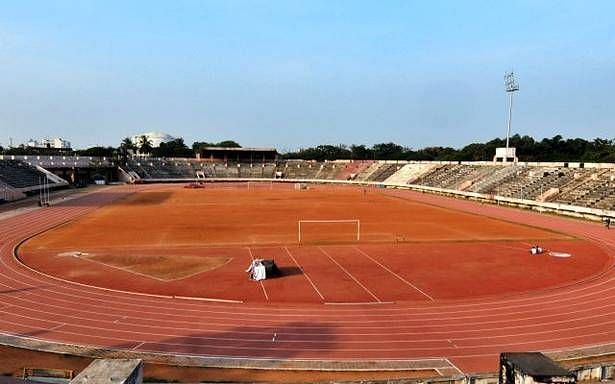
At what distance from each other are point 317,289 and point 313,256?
6.30 metres

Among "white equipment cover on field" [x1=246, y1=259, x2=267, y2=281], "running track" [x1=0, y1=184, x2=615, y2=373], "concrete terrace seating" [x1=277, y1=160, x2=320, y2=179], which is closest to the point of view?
"running track" [x1=0, y1=184, x2=615, y2=373]

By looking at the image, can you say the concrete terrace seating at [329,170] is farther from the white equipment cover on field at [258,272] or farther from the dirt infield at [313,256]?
the white equipment cover on field at [258,272]

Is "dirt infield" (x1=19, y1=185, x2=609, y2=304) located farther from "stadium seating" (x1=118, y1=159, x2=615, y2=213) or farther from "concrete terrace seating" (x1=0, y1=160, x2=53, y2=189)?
"concrete terrace seating" (x1=0, y1=160, x2=53, y2=189)

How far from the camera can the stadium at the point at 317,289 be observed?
12805 mm

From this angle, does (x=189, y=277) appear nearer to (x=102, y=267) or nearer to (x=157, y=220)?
(x=102, y=267)

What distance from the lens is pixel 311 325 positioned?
14.8m

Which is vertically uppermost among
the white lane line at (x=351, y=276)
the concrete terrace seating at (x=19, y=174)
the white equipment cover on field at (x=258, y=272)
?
the concrete terrace seating at (x=19, y=174)

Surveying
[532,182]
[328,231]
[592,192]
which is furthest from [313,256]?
[532,182]

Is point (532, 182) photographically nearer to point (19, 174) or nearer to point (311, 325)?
point (311, 325)

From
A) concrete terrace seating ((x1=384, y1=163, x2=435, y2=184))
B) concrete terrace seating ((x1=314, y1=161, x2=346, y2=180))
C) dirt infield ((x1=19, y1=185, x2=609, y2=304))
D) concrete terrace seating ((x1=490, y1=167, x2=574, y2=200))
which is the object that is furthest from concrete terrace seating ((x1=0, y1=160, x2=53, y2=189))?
concrete terrace seating ((x1=490, y1=167, x2=574, y2=200))

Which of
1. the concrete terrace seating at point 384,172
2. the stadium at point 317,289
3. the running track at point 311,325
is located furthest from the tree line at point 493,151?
the running track at point 311,325

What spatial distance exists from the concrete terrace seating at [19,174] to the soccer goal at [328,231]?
43.0 m

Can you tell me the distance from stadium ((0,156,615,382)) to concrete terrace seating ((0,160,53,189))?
2023cm

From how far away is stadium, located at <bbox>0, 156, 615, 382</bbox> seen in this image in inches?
504
